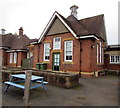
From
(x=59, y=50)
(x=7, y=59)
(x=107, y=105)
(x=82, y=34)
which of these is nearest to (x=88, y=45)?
(x=82, y=34)

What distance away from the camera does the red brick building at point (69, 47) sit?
33.8 feet

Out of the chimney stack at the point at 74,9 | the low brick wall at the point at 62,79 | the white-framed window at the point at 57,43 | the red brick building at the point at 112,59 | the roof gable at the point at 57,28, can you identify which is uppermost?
the chimney stack at the point at 74,9

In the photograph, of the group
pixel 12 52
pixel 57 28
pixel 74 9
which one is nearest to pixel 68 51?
pixel 57 28

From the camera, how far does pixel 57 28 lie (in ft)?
40.7

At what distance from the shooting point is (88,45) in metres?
10.2

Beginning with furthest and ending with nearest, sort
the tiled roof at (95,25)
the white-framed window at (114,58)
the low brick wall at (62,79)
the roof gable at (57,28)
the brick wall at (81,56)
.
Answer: the white-framed window at (114,58)
the tiled roof at (95,25)
the roof gable at (57,28)
the brick wall at (81,56)
the low brick wall at (62,79)

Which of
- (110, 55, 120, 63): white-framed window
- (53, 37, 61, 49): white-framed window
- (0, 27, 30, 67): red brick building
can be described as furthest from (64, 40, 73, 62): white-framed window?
(0, 27, 30, 67): red brick building

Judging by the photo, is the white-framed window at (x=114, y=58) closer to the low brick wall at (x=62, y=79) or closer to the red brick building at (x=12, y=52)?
the low brick wall at (x=62, y=79)

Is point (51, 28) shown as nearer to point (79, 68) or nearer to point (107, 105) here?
point (79, 68)

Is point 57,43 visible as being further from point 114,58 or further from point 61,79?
point 114,58

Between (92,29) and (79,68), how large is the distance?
6415mm

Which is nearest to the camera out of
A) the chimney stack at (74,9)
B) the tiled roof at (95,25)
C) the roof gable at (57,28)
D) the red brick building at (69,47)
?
the red brick building at (69,47)

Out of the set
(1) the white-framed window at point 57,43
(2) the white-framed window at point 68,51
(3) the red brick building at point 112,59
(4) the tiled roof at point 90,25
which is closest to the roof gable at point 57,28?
(4) the tiled roof at point 90,25

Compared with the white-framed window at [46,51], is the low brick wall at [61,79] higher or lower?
lower
